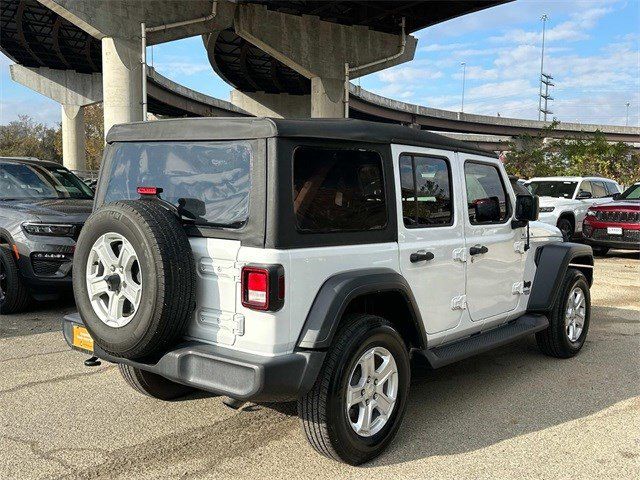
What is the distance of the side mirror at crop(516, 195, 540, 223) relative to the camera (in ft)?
16.3

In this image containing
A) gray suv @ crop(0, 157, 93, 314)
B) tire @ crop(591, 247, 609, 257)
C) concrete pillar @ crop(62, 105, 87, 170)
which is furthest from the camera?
concrete pillar @ crop(62, 105, 87, 170)

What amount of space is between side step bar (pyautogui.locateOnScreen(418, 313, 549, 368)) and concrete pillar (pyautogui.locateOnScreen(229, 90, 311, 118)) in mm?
50259

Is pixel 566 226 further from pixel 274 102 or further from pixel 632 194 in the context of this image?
pixel 274 102

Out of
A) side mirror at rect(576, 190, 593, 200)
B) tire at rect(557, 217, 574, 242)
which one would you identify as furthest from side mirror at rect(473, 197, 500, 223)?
side mirror at rect(576, 190, 593, 200)

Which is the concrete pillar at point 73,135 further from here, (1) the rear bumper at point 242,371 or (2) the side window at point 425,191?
(1) the rear bumper at point 242,371

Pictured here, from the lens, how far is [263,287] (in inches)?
124

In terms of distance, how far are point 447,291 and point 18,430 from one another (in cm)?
290

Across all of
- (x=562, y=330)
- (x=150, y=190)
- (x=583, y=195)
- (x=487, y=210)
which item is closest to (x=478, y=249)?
(x=487, y=210)

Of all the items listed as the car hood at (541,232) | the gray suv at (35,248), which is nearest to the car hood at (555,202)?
the car hood at (541,232)

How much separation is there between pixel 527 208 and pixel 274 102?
166ft

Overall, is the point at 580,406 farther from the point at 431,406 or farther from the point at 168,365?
the point at 168,365

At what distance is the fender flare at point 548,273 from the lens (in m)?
5.34

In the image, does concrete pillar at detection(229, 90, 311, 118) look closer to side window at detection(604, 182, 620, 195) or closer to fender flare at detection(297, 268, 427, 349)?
side window at detection(604, 182, 620, 195)

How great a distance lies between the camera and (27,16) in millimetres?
37500
